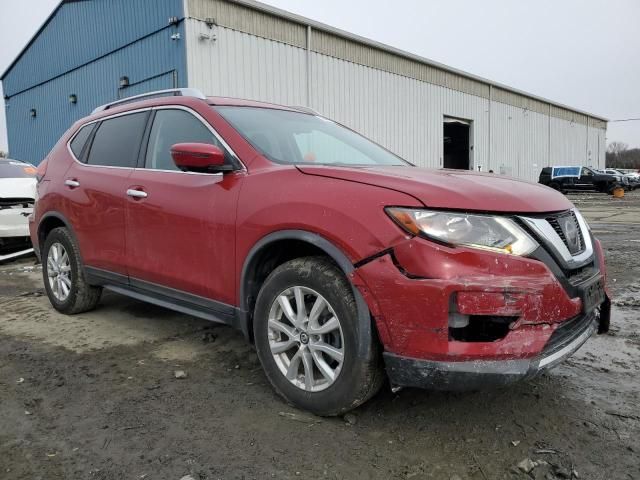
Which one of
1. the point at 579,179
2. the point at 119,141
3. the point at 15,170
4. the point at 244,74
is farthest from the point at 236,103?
the point at 579,179

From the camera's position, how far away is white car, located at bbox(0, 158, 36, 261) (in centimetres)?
723

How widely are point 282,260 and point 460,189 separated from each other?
1.03m

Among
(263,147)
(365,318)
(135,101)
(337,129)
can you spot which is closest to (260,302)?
(365,318)

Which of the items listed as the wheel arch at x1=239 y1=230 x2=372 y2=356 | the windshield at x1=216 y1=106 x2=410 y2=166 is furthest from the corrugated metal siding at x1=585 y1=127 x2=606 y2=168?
the wheel arch at x1=239 y1=230 x2=372 y2=356

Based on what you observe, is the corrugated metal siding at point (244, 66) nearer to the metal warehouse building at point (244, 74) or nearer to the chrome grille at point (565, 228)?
the metal warehouse building at point (244, 74)

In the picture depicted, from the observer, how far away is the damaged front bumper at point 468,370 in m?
2.06

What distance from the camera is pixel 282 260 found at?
2775 millimetres

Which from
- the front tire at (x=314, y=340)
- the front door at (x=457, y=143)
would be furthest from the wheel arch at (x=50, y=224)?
the front door at (x=457, y=143)

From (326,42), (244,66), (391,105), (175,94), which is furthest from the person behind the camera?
(391,105)

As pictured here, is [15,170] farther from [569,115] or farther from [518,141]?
[569,115]

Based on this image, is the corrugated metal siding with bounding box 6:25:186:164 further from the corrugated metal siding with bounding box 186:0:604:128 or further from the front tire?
the front tire

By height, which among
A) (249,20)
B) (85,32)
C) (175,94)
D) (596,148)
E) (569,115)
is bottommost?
(175,94)

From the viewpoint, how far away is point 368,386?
230 centimetres

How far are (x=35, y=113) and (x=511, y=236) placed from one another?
2300 centimetres
